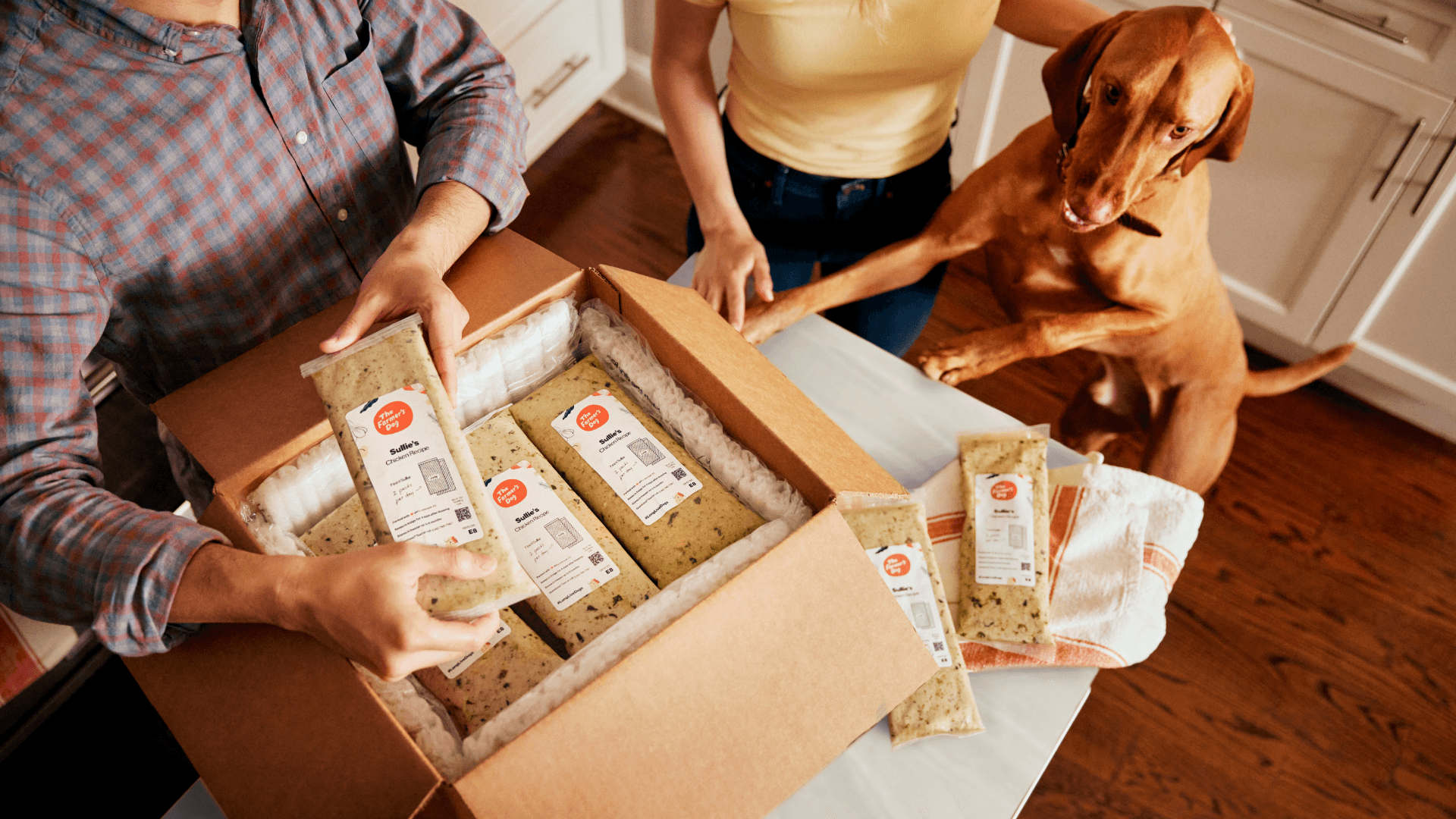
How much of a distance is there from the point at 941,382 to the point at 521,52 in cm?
143

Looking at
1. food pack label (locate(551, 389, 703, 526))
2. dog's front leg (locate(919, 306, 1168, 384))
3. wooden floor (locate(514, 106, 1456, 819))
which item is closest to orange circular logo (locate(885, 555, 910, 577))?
food pack label (locate(551, 389, 703, 526))

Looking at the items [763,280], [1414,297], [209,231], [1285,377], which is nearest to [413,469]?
[209,231]

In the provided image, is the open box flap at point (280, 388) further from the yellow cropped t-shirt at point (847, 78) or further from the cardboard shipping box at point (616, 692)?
the yellow cropped t-shirt at point (847, 78)

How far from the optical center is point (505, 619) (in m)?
0.67

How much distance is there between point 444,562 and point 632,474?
21 cm

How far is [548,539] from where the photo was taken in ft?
2.26

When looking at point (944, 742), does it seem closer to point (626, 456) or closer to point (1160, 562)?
point (1160, 562)

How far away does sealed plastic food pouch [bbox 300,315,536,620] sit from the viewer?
1.83ft

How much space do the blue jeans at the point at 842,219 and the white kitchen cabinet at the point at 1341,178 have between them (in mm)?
822

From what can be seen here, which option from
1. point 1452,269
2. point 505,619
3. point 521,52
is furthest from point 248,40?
point 1452,269

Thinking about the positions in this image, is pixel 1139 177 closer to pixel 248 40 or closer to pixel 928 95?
pixel 928 95

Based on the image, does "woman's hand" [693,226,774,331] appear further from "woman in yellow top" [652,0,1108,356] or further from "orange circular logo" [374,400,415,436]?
"orange circular logo" [374,400,415,436]

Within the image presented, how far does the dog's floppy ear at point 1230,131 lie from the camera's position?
0.84 metres

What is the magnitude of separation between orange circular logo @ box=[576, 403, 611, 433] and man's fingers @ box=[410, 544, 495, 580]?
23cm
